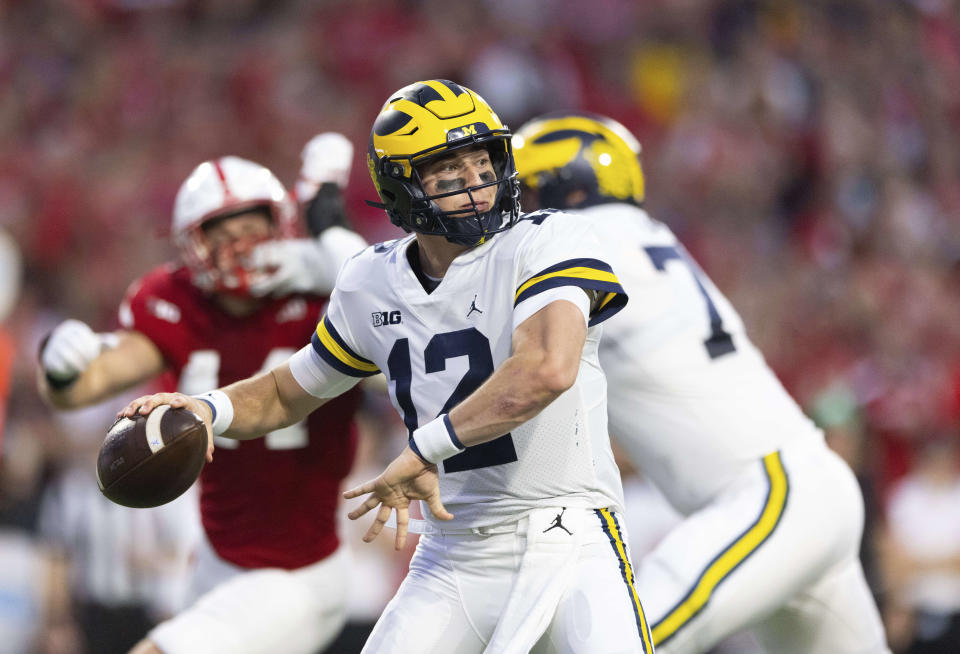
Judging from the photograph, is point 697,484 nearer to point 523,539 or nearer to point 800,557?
point 800,557

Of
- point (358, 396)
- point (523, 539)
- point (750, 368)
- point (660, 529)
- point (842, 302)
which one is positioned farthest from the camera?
point (842, 302)

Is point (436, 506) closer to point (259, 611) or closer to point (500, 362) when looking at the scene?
point (500, 362)

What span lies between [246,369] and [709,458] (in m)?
1.63

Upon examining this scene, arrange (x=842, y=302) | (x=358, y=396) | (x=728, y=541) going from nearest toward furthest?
(x=728, y=541) < (x=358, y=396) < (x=842, y=302)

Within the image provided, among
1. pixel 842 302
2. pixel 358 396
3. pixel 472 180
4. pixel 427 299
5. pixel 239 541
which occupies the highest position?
pixel 472 180

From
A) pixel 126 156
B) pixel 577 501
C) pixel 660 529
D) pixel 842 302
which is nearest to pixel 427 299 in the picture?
pixel 577 501

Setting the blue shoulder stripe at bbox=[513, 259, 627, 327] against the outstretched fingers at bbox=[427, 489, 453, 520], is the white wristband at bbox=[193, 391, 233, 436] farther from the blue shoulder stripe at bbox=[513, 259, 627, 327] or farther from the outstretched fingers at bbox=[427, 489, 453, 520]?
the blue shoulder stripe at bbox=[513, 259, 627, 327]

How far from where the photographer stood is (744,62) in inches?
417

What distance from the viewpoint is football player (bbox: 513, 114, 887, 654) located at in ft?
12.5

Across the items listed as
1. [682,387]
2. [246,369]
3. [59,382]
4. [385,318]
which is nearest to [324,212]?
[246,369]

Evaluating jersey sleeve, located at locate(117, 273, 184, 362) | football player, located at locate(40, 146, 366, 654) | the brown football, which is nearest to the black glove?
football player, located at locate(40, 146, 366, 654)

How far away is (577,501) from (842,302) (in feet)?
19.9

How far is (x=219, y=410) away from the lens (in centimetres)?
329

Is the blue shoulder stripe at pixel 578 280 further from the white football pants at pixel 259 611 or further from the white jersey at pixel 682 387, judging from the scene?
the white football pants at pixel 259 611
